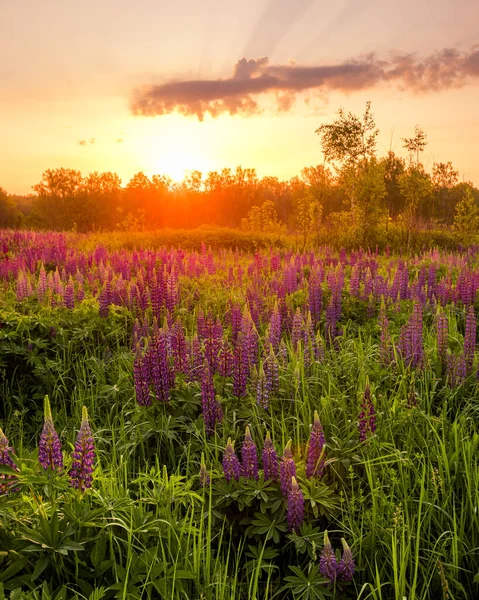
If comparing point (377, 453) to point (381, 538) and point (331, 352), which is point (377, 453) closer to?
point (381, 538)

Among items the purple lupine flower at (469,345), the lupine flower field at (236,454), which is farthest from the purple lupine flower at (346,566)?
the purple lupine flower at (469,345)

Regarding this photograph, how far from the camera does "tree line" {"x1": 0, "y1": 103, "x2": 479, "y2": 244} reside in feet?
79.7

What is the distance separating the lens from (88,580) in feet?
7.38

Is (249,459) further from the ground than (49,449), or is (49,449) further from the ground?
(49,449)

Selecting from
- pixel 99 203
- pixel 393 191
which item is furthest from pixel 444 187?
pixel 99 203

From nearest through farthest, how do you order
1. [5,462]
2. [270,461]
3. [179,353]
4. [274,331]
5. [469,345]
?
[5,462] < [270,461] < [179,353] < [469,345] < [274,331]

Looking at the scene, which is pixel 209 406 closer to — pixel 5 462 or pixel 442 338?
pixel 5 462

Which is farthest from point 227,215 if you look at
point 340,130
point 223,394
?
point 223,394

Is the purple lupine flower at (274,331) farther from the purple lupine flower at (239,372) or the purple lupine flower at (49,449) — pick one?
the purple lupine flower at (49,449)

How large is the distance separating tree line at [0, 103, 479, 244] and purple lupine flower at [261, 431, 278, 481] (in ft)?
56.4

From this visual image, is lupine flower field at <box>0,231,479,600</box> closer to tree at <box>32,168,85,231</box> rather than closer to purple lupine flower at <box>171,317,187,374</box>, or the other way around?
purple lupine flower at <box>171,317,187,374</box>

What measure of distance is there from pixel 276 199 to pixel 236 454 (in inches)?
2585

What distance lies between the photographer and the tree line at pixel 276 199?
24.3 m

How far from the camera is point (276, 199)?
67625 millimetres
